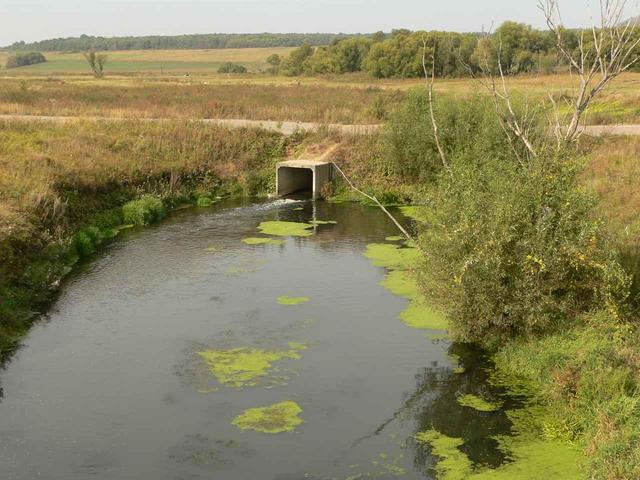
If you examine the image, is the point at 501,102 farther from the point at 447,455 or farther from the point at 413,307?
the point at 447,455

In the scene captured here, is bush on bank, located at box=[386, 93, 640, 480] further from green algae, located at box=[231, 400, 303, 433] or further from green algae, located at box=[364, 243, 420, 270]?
green algae, located at box=[364, 243, 420, 270]

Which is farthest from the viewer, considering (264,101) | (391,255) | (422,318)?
(264,101)

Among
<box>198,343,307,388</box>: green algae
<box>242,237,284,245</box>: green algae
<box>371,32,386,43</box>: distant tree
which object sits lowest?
<box>198,343,307,388</box>: green algae

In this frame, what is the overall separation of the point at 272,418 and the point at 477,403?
4.02 m

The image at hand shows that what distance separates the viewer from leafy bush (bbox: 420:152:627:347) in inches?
621

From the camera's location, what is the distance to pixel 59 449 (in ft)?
44.2

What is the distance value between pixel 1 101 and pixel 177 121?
56.4 ft

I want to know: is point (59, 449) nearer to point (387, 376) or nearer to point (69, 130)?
→ point (387, 376)

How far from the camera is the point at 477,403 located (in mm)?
15305

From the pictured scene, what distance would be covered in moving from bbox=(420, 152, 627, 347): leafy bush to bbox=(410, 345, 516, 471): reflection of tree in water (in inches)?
41.8

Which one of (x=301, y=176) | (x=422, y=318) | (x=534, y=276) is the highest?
(x=534, y=276)

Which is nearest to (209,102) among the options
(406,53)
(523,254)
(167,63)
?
(406,53)

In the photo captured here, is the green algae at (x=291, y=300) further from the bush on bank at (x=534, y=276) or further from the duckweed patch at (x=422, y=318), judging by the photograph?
the bush on bank at (x=534, y=276)

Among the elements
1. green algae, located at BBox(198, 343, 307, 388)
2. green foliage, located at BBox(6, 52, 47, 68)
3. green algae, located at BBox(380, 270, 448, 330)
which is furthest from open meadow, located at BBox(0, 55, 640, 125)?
green foliage, located at BBox(6, 52, 47, 68)
